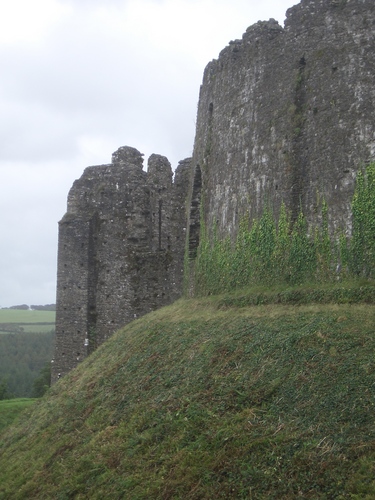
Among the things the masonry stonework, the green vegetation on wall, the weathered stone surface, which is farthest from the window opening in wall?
the green vegetation on wall

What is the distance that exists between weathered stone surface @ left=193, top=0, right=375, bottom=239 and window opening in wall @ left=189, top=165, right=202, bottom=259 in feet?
5.32

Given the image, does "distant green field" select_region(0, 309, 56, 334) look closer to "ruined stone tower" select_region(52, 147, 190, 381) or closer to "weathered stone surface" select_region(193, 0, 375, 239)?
"ruined stone tower" select_region(52, 147, 190, 381)

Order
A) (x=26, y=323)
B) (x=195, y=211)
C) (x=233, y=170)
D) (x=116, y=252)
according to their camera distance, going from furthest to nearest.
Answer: (x=26, y=323) < (x=116, y=252) < (x=195, y=211) < (x=233, y=170)

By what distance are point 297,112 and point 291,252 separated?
3430 mm

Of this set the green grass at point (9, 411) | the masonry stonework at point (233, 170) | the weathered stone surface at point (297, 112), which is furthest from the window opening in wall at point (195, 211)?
the green grass at point (9, 411)

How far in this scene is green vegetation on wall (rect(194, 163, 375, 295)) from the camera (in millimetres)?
13344

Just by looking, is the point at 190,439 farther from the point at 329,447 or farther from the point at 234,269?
the point at 234,269

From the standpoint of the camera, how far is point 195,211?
20891 millimetres

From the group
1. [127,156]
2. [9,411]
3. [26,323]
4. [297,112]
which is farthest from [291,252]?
[26,323]

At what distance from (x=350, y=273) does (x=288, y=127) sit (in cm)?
432

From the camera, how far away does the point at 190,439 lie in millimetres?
10031

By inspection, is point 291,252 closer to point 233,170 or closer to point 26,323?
point 233,170

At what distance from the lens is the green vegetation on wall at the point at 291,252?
13.3 m

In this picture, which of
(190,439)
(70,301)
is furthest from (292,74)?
(70,301)
